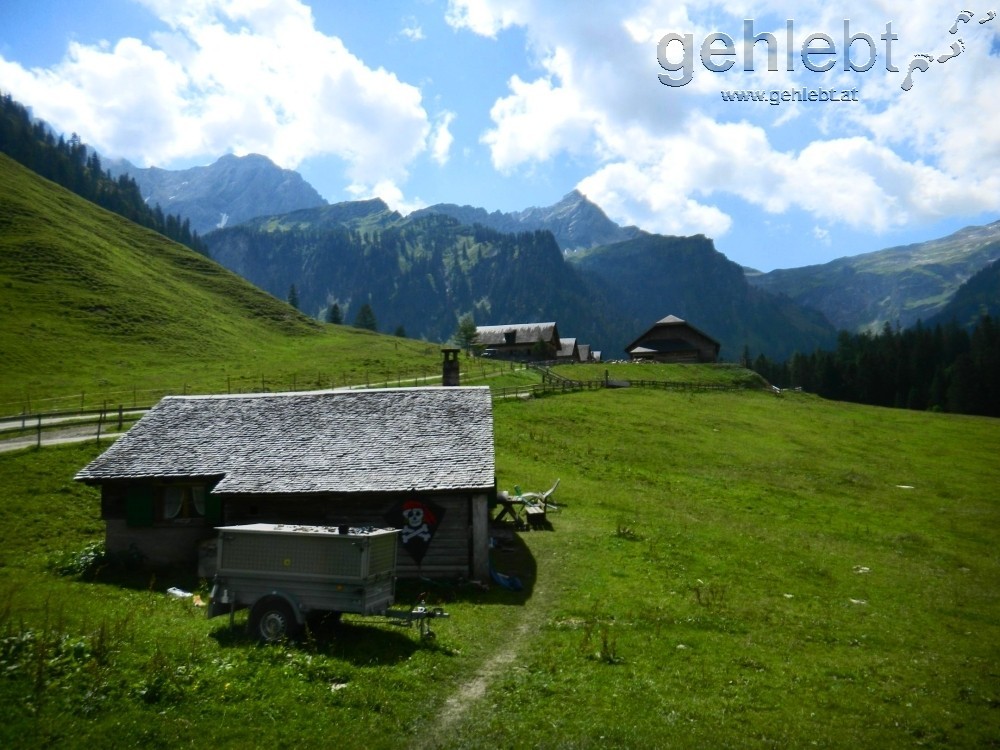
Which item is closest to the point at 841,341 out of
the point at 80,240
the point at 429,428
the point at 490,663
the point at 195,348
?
the point at 195,348

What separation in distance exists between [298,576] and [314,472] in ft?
32.5

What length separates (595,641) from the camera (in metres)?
16.4

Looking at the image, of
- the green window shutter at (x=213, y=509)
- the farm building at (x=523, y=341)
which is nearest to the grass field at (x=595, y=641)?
the green window shutter at (x=213, y=509)

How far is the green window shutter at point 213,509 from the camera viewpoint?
83.8ft

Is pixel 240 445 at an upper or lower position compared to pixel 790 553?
upper

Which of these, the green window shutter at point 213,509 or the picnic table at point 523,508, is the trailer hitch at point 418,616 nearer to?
the green window shutter at point 213,509

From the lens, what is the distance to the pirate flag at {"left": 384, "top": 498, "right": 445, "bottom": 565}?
2353 centimetres

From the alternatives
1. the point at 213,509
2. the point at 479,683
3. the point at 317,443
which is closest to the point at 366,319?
the point at 317,443

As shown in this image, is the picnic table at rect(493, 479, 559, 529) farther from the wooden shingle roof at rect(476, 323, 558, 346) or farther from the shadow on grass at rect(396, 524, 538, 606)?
the wooden shingle roof at rect(476, 323, 558, 346)

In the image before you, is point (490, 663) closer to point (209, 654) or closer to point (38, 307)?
point (209, 654)

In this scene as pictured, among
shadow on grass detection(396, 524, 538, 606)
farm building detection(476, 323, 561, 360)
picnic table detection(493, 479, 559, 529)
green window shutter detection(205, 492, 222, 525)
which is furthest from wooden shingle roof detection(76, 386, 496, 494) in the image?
farm building detection(476, 323, 561, 360)

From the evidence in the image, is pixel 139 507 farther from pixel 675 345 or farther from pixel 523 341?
pixel 523 341

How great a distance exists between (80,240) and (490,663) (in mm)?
136172

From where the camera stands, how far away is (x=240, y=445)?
27.4 meters
